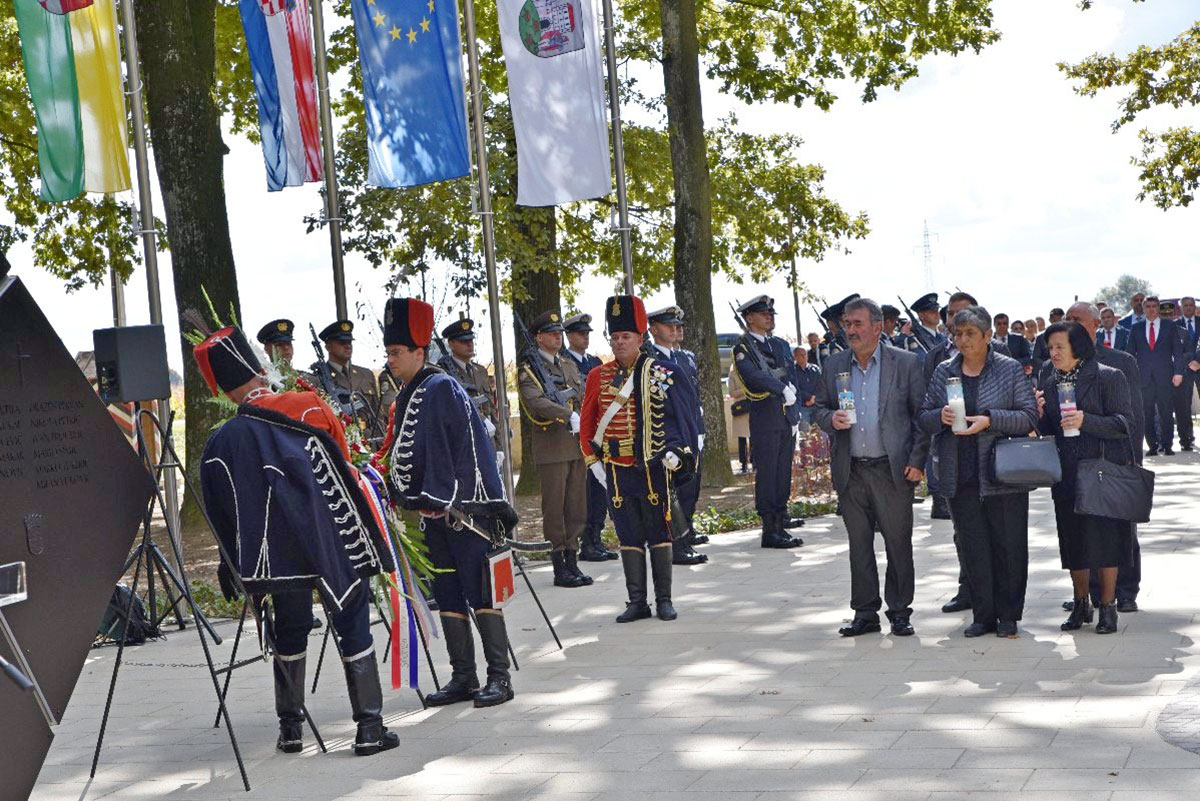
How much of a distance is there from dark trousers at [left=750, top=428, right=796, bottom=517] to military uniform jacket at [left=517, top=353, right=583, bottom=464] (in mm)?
1877

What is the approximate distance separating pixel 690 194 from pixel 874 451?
9688 mm

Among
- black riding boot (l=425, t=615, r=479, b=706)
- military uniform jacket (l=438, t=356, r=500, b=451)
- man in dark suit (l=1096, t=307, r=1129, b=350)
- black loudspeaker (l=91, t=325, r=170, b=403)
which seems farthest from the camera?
man in dark suit (l=1096, t=307, r=1129, b=350)

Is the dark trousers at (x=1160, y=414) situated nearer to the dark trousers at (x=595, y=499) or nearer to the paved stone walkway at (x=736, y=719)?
the dark trousers at (x=595, y=499)

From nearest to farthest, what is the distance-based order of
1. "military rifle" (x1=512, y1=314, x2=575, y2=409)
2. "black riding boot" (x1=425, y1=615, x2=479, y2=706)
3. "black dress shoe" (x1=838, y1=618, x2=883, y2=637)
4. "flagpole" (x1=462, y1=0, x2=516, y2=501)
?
"black riding boot" (x1=425, y1=615, x2=479, y2=706), "black dress shoe" (x1=838, y1=618, x2=883, y2=637), "military rifle" (x1=512, y1=314, x2=575, y2=409), "flagpole" (x1=462, y1=0, x2=516, y2=501)

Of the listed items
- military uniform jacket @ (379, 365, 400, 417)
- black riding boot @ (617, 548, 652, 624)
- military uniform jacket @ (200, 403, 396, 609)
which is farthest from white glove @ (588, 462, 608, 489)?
military uniform jacket @ (200, 403, 396, 609)

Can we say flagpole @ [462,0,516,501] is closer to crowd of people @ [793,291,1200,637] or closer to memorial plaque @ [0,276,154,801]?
crowd of people @ [793,291,1200,637]

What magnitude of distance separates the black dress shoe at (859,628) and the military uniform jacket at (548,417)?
358cm

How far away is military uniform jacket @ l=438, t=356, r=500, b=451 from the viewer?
1189 centimetres

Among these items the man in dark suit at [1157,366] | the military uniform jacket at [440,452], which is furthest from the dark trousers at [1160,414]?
the military uniform jacket at [440,452]

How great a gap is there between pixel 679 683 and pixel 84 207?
16.5 meters

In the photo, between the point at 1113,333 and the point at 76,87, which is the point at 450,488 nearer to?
the point at 76,87

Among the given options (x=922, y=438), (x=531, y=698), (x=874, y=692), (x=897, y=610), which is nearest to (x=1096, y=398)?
(x=922, y=438)

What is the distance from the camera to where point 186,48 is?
15289 mm

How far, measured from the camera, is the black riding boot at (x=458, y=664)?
7781 mm
